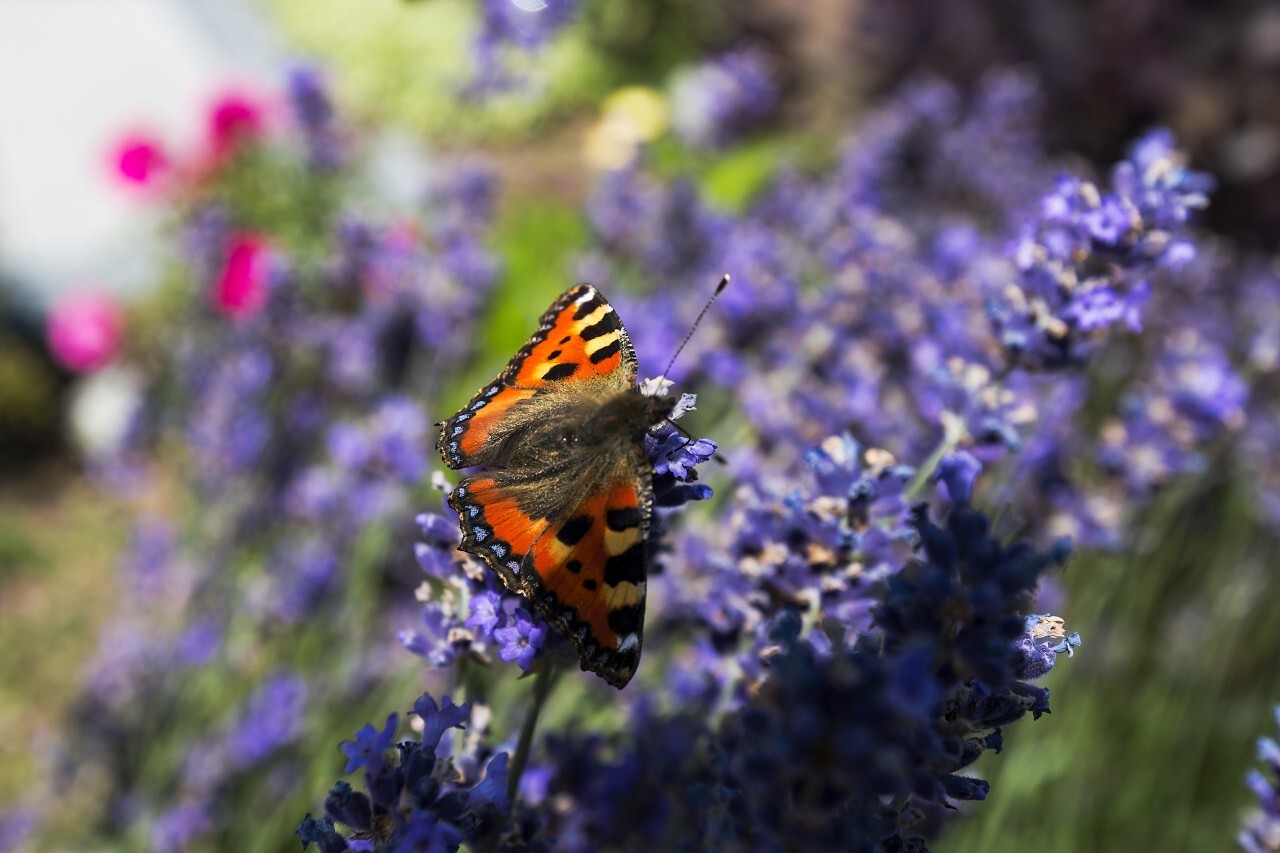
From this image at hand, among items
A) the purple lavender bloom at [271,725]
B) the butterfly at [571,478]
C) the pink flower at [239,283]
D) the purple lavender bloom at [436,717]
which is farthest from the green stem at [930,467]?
the pink flower at [239,283]

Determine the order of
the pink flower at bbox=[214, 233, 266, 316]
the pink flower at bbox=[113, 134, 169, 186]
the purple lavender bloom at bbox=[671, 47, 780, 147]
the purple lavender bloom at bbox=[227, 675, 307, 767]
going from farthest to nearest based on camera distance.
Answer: the pink flower at bbox=[113, 134, 169, 186] < the purple lavender bloom at bbox=[671, 47, 780, 147] < the pink flower at bbox=[214, 233, 266, 316] < the purple lavender bloom at bbox=[227, 675, 307, 767]

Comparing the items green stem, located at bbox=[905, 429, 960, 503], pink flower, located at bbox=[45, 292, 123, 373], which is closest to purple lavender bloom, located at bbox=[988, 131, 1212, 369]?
green stem, located at bbox=[905, 429, 960, 503]

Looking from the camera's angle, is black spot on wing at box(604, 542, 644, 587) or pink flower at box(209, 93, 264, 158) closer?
black spot on wing at box(604, 542, 644, 587)

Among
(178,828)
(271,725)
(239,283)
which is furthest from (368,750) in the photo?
(239,283)

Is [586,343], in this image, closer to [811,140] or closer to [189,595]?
[189,595]

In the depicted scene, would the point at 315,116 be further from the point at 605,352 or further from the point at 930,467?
the point at 930,467

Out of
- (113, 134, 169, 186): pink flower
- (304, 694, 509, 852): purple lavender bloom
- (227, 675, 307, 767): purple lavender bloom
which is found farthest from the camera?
(113, 134, 169, 186): pink flower

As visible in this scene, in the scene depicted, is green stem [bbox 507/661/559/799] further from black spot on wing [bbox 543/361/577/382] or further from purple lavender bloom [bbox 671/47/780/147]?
purple lavender bloom [bbox 671/47/780/147]

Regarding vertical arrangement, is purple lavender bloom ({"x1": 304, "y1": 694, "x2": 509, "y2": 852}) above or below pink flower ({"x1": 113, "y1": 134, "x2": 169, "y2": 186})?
below
